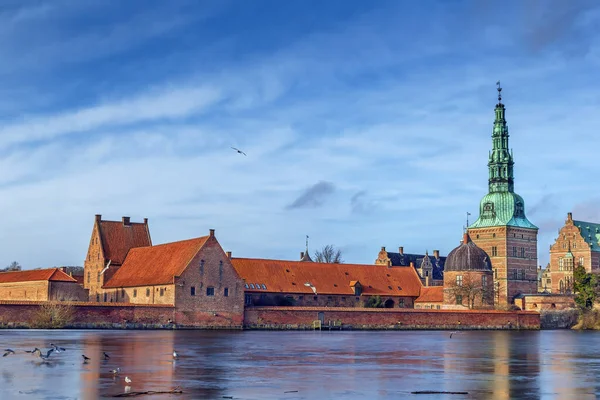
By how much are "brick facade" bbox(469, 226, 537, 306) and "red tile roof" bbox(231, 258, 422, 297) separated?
683 inches

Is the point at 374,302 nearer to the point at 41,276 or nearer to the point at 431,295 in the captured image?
the point at 431,295

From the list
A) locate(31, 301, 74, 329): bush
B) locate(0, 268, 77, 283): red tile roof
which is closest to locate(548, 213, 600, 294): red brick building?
locate(0, 268, 77, 283): red tile roof

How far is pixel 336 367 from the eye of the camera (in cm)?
2736

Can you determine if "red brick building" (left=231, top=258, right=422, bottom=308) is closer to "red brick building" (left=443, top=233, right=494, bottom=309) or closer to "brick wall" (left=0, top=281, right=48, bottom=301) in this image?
"red brick building" (left=443, top=233, right=494, bottom=309)

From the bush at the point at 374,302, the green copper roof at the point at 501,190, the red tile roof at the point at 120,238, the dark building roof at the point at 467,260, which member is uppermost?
the green copper roof at the point at 501,190

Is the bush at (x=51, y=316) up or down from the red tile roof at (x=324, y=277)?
down

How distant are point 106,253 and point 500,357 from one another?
55814 millimetres

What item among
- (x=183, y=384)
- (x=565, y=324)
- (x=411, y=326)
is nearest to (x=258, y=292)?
(x=411, y=326)

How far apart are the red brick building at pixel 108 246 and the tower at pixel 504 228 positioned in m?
44.9

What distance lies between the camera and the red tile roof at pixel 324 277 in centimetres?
8088

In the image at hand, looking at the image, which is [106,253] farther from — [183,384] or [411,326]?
[183,384]

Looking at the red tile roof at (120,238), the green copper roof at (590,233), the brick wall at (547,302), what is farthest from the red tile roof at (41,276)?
the green copper roof at (590,233)

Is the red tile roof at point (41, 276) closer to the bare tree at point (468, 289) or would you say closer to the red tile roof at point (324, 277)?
the red tile roof at point (324, 277)

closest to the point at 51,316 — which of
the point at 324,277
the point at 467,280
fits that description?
the point at 324,277
